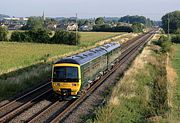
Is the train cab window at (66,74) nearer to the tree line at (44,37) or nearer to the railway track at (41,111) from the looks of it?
the railway track at (41,111)

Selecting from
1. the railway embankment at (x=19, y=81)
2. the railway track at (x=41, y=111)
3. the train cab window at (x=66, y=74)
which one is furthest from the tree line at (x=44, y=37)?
the train cab window at (x=66, y=74)

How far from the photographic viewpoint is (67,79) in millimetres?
20422

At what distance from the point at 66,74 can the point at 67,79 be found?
0.29 metres

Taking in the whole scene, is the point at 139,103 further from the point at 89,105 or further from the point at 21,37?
the point at 21,37

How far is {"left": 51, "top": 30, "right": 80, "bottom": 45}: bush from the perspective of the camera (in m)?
75.7

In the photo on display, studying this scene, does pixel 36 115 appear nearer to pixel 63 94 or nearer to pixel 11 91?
pixel 63 94

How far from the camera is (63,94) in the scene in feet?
67.9

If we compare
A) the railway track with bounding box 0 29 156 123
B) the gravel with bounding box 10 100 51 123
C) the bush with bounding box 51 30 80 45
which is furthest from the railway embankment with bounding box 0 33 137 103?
the bush with bounding box 51 30 80 45

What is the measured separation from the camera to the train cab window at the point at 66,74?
2041cm

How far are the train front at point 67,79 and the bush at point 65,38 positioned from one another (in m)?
53.9

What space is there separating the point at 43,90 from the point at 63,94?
4.04 meters

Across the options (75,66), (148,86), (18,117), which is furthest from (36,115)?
(148,86)

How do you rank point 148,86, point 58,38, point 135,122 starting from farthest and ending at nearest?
point 58,38
point 148,86
point 135,122

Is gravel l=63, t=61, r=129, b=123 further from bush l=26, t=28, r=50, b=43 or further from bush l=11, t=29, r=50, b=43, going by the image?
bush l=11, t=29, r=50, b=43
